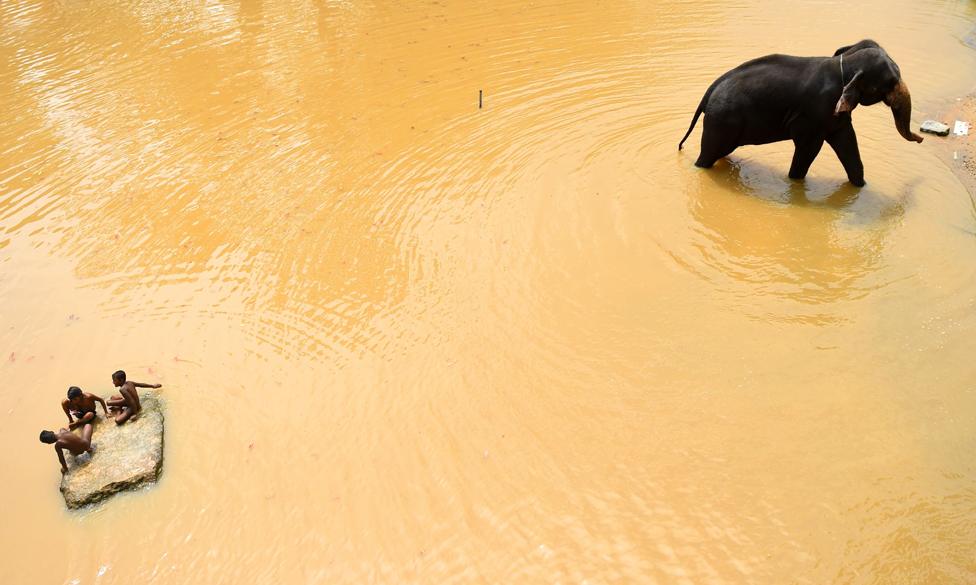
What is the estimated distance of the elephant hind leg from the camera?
589 cm

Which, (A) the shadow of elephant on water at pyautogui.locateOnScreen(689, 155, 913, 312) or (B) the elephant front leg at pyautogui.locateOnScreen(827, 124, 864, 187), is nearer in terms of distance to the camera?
(A) the shadow of elephant on water at pyautogui.locateOnScreen(689, 155, 913, 312)

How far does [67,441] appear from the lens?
12.9ft

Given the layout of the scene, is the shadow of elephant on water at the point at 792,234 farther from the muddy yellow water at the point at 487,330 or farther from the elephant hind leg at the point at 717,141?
the elephant hind leg at the point at 717,141

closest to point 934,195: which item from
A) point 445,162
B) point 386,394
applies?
point 445,162

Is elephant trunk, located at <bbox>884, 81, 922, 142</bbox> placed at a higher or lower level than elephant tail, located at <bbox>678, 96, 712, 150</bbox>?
higher

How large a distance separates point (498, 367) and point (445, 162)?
2794 millimetres

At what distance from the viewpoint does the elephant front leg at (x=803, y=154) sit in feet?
18.8

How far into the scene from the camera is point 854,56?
5312 mm

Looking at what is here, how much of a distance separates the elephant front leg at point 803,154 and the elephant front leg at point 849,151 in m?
0.11

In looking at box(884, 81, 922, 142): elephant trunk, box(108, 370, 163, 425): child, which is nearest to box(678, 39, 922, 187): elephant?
box(884, 81, 922, 142): elephant trunk

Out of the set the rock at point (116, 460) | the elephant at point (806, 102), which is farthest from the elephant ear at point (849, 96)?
the rock at point (116, 460)

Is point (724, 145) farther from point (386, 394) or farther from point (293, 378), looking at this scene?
point (293, 378)

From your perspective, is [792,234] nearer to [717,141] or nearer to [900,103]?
[717,141]

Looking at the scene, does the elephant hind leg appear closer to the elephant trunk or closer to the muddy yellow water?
the muddy yellow water
